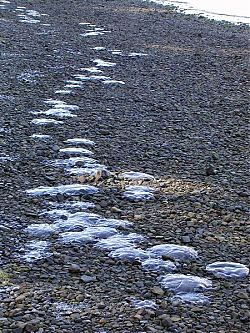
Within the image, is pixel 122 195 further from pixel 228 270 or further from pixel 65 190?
pixel 228 270

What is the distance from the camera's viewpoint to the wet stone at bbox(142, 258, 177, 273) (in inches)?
173

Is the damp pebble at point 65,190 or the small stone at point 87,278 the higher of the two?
the small stone at point 87,278

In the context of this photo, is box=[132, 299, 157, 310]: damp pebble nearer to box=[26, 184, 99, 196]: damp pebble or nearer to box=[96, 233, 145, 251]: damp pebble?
box=[96, 233, 145, 251]: damp pebble

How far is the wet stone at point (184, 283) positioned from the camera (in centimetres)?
414

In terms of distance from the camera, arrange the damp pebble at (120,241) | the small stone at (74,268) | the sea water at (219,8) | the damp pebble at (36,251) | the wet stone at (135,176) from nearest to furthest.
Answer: the small stone at (74,268)
the damp pebble at (36,251)
the damp pebble at (120,241)
the wet stone at (135,176)
the sea water at (219,8)

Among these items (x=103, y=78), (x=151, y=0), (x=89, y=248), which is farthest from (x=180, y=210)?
(x=151, y=0)

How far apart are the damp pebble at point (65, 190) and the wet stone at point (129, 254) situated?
1.15 m

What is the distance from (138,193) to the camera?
18.9ft

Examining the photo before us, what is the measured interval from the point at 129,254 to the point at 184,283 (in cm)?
51

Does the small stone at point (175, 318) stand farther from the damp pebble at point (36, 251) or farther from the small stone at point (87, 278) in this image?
the damp pebble at point (36, 251)

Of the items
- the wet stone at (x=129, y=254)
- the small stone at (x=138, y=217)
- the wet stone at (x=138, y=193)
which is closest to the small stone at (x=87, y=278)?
the wet stone at (x=129, y=254)

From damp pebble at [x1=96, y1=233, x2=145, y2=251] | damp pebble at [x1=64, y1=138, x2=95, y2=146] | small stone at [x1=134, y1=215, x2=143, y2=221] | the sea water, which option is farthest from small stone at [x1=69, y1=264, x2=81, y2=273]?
the sea water

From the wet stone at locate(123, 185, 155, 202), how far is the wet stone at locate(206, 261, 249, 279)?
4.27 ft

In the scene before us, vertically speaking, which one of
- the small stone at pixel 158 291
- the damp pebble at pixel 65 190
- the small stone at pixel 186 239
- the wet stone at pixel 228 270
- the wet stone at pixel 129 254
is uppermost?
the small stone at pixel 158 291
